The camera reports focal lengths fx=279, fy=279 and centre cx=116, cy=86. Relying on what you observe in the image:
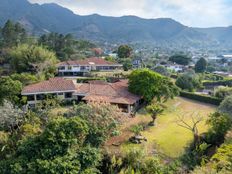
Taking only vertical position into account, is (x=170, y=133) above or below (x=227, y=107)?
below

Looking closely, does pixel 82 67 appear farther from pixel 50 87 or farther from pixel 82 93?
pixel 82 93

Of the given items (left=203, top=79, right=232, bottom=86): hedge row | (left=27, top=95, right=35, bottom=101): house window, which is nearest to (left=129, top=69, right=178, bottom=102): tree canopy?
(left=27, top=95, right=35, bottom=101): house window

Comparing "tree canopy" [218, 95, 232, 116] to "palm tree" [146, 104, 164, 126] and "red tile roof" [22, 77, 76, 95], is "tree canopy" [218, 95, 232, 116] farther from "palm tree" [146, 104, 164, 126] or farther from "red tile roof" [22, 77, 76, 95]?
"red tile roof" [22, 77, 76, 95]

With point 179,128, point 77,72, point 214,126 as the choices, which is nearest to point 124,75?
point 77,72

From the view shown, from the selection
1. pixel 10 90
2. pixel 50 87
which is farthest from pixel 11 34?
pixel 10 90

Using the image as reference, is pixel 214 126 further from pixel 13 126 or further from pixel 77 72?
pixel 77 72

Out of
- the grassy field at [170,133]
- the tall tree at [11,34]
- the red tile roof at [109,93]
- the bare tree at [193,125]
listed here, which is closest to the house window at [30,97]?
the red tile roof at [109,93]
